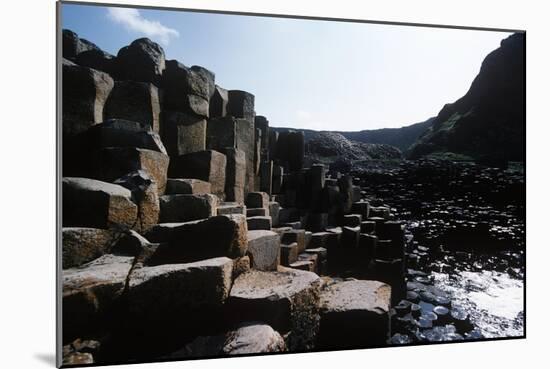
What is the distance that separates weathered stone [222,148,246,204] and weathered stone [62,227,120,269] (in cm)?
140

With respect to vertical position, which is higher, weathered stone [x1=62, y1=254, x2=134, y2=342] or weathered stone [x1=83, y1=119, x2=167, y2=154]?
weathered stone [x1=83, y1=119, x2=167, y2=154]

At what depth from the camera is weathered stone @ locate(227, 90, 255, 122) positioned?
11.4ft

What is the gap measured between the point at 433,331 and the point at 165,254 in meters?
2.35

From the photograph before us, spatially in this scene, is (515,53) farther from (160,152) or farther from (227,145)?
(160,152)

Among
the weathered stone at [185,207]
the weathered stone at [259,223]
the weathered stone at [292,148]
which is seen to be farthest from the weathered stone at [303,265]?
the weathered stone at [292,148]

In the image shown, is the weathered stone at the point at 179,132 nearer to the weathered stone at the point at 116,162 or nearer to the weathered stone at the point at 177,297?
the weathered stone at the point at 116,162

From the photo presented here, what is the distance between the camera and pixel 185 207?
9.91 ft

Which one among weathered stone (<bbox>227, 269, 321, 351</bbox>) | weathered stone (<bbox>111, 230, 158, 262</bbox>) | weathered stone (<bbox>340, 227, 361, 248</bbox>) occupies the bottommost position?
weathered stone (<bbox>227, 269, 321, 351</bbox>)

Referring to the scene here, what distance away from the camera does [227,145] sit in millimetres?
3961

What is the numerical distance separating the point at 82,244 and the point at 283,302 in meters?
1.31

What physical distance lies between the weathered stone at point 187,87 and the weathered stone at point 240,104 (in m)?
0.20

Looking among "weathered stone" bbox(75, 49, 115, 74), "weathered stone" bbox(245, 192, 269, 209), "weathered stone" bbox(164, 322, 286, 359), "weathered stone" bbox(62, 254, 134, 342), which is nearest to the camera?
"weathered stone" bbox(62, 254, 134, 342)

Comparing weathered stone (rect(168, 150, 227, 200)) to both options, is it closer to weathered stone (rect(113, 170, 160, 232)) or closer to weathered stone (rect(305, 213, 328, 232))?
weathered stone (rect(113, 170, 160, 232))

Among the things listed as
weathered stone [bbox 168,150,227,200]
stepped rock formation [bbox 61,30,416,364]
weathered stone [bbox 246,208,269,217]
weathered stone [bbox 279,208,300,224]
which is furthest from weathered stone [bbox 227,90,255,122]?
weathered stone [bbox 279,208,300,224]
